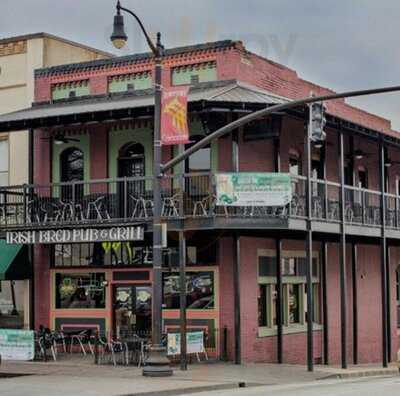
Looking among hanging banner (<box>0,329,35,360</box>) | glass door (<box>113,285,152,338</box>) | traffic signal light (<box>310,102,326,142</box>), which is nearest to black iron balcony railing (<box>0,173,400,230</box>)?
glass door (<box>113,285,152,338</box>)

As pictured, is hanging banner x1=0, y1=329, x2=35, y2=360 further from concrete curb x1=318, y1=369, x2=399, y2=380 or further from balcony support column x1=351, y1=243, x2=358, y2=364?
balcony support column x1=351, y1=243, x2=358, y2=364

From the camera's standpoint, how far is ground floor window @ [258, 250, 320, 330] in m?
27.2

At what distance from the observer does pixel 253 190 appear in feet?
76.8

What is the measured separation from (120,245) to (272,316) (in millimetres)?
4957

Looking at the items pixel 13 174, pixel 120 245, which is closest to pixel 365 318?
pixel 120 245

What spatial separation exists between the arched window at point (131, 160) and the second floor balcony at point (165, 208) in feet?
2.34

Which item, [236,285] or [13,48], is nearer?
[236,285]

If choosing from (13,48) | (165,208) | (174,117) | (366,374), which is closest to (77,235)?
(165,208)

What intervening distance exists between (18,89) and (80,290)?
7.51 metres

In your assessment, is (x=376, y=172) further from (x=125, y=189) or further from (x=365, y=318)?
(x=125, y=189)

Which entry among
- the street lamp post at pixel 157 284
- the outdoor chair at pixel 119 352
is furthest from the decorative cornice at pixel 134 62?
the outdoor chair at pixel 119 352

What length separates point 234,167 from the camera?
25156 millimetres

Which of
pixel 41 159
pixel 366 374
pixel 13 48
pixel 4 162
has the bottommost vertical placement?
pixel 366 374

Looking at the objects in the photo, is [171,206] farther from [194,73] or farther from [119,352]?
[194,73]
